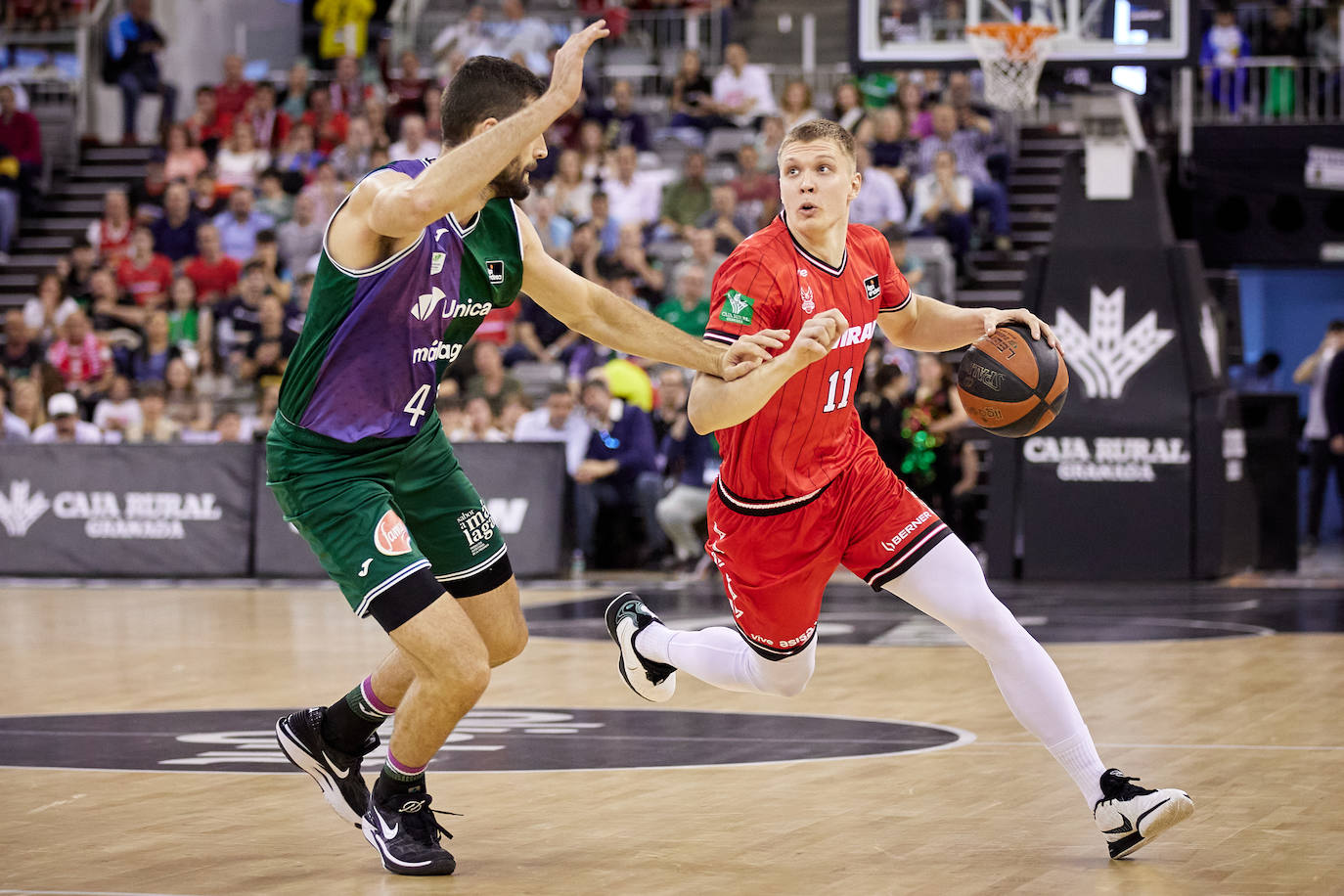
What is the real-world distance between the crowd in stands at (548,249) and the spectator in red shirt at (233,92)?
34 mm

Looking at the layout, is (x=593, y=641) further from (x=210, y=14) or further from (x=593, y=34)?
(x=210, y=14)

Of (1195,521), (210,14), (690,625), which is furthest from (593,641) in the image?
(210,14)

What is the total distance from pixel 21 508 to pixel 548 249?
5.97m

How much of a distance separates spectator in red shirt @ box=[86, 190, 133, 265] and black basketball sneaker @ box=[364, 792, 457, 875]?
16.4 metres

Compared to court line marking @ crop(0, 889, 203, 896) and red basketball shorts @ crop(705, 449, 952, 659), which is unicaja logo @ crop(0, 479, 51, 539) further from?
court line marking @ crop(0, 889, 203, 896)

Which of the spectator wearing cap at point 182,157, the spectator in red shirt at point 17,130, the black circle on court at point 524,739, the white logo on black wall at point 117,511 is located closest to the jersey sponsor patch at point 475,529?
the black circle on court at point 524,739

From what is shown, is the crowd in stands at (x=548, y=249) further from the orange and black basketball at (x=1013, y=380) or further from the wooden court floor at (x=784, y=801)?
the orange and black basketball at (x=1013, y=380)

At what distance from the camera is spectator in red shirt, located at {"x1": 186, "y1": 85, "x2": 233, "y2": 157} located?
22312 millimetres

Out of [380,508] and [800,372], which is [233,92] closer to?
[800,372]

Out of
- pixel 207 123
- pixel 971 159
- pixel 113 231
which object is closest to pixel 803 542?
pixel 971 159

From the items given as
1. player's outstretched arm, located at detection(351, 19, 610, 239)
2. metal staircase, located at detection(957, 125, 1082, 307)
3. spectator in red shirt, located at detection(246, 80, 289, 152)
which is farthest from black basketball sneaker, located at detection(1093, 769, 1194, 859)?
spectator in red shirt, located at detection(246, 80, 289, 152)

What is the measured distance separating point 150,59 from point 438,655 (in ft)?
66.8

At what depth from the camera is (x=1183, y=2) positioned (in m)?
13.3

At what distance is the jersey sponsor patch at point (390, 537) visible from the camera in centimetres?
525
